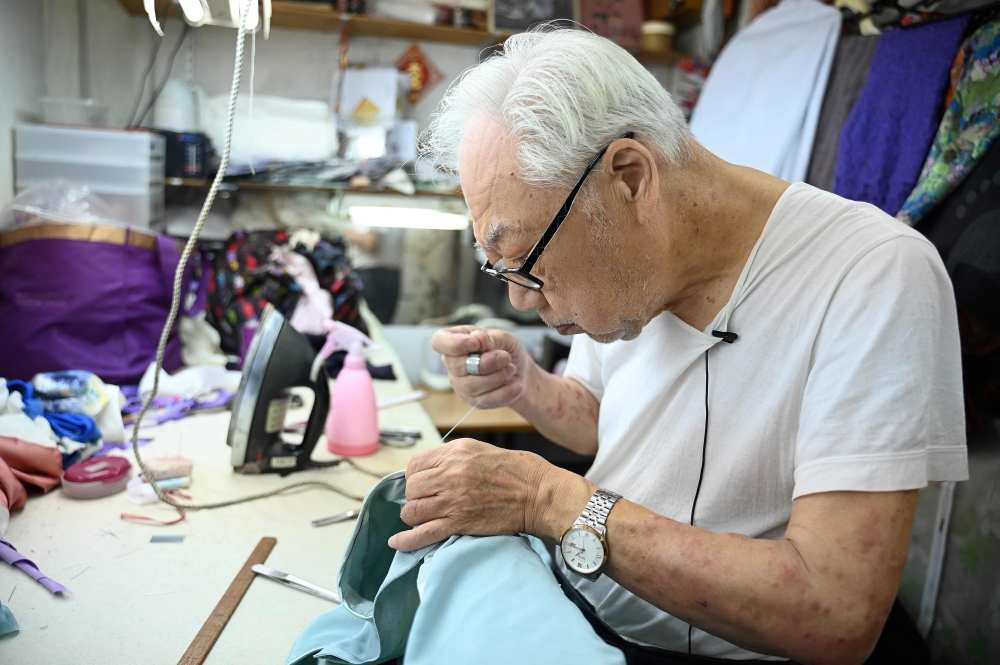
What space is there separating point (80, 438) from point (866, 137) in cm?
211

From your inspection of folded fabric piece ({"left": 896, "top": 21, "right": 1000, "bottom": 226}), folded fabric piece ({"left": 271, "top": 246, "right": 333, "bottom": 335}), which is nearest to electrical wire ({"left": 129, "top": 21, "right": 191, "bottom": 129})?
folded fabric piece ({"left": 271, "top": 246, "right": 333, "bottom": 335})

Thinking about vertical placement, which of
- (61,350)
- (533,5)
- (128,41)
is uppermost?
(533,5)

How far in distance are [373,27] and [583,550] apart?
281 centimetres

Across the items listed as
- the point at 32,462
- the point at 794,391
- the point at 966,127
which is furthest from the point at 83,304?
the point at 966,127

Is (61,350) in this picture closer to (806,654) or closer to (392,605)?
(392,605)

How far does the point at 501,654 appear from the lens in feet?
2.37

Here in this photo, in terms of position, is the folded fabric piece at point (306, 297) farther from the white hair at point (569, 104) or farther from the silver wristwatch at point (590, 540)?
the silver wristwatch at point (590, 540)

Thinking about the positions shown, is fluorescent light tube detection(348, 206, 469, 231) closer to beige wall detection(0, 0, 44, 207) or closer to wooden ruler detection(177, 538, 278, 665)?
beige wall detection(0, 0, 44, 207)

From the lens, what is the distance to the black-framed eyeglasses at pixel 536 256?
3.17ft

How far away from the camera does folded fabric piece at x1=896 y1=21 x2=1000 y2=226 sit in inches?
60.3

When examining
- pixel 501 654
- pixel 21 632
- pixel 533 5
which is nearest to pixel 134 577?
pixel 21 632

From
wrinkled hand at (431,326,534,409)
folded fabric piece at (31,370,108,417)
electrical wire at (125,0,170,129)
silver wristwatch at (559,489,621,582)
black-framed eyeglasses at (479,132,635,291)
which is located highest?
electrical wire at (125,0,170,129)

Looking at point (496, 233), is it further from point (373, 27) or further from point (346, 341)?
point (373, 27)

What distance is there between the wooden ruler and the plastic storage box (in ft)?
5.21
